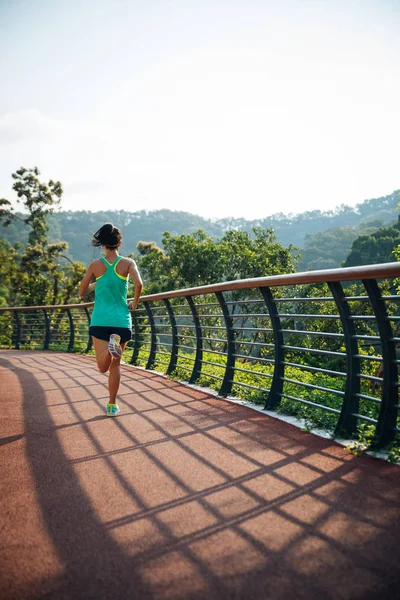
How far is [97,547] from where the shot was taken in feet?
8.27

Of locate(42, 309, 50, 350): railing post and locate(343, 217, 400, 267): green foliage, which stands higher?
locate(343, 217, 400, 267): green foliage

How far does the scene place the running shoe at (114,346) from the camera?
5.20 m

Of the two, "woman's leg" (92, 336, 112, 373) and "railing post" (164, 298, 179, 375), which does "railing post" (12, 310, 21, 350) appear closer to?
"railing post" (164, 298, 179, 375)

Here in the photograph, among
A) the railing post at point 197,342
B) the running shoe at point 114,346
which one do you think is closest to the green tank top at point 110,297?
the running shoe at point 114,346

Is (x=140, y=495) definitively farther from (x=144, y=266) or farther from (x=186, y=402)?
(x=144, y=266)

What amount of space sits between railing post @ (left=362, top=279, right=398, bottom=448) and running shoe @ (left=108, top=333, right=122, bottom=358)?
255 centimetres

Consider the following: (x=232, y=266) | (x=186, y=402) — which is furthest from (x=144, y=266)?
(x=186, y=402)

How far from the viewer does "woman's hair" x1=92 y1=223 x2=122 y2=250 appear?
A: 5461mm

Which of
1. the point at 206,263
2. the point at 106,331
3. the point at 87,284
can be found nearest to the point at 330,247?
the point at 206,263

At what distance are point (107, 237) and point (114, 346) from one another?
115 centimetres

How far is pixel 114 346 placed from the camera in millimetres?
5227

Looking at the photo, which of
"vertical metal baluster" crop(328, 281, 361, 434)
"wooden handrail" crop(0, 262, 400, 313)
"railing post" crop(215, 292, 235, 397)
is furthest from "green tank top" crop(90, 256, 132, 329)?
"vertical metal baluster" crop(328, 281, 361, 434)

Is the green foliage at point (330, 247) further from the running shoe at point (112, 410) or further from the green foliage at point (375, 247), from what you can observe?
the running shoe at point (112, 410)

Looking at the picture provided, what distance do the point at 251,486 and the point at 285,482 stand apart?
0.74ft
